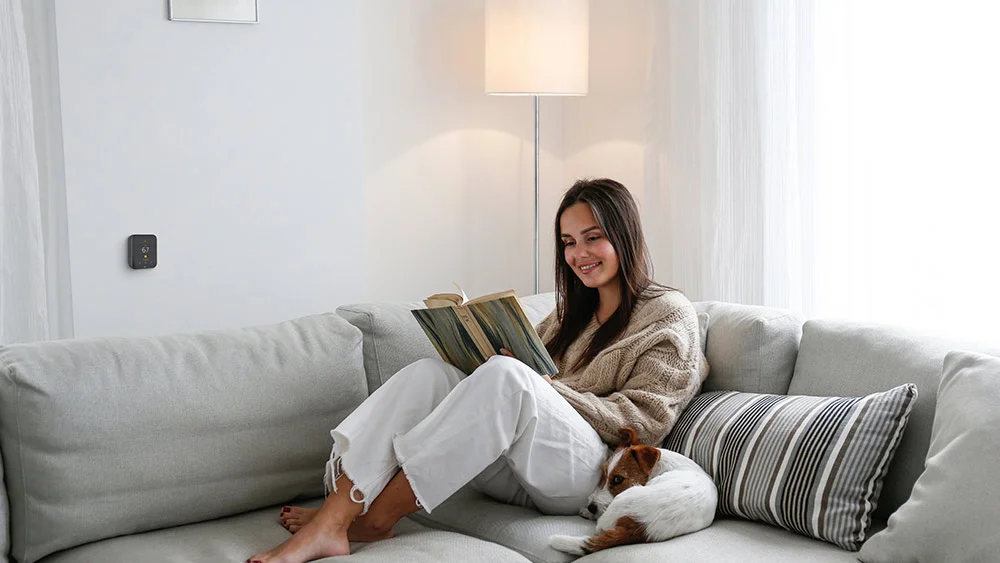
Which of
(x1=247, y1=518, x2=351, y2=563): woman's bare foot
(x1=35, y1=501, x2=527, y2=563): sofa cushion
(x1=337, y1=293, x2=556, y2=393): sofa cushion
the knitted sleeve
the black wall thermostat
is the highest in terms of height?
the black wall thermostat

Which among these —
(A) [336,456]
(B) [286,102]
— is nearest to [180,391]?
(A) [336,456]

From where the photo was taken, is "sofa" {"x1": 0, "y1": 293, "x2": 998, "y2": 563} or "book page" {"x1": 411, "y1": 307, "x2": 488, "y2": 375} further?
"book page" {"x1": 411, "y1": 307, "x2": 488, "y2": 375}

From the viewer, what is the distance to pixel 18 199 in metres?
2.46

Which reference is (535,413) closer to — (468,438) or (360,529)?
(468,438)

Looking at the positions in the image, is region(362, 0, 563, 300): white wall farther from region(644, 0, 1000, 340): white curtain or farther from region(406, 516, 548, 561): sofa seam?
region(406, 516, 548, 561): sofa seam

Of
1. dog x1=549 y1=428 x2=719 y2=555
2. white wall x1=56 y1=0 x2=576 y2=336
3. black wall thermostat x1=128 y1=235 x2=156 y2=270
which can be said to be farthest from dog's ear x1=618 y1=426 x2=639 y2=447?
black wall thermostat x1=128 y1=235 x2=156 y2=270

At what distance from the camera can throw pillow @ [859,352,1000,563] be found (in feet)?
5.17

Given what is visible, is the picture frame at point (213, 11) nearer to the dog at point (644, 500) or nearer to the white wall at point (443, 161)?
the white wall at point (443, 161)

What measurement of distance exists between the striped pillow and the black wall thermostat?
64.6 inches

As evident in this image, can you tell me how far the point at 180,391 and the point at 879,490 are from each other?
1403 mm

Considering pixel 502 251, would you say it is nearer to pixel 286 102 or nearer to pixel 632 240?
pixel 286 102

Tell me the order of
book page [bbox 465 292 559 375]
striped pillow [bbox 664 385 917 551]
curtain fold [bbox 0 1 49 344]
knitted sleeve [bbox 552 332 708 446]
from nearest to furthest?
striped pillow [bbox 664 385 917 551]
book page [bbox 465 292 559 375]
knitted sleeve [bbox 552 332 708 446]
curtain fold [bbox 0 1 49 344]

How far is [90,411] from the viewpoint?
1.89 m

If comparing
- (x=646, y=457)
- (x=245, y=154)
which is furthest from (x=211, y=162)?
(x=646, y=457)
